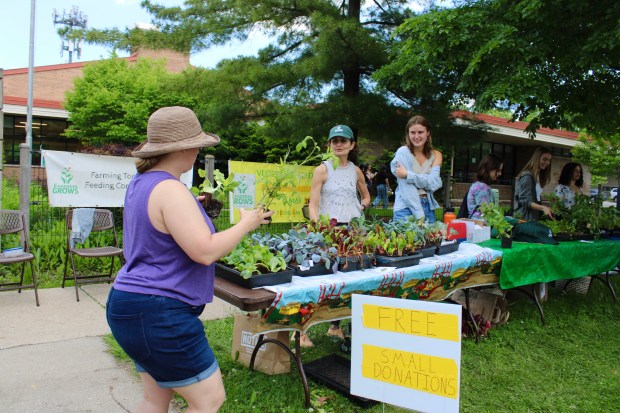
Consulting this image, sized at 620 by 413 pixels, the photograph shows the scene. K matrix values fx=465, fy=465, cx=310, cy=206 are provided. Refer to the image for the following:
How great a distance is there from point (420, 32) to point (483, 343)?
165 inches

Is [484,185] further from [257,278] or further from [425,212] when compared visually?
[257,278]

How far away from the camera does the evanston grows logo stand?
551cm

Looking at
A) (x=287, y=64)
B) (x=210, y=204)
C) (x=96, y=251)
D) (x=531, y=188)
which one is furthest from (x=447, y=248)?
(x=287, y=64)

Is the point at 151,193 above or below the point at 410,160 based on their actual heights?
below

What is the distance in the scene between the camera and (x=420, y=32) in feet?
20.6

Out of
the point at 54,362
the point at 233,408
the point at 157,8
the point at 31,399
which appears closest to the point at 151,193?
the point at 233,408

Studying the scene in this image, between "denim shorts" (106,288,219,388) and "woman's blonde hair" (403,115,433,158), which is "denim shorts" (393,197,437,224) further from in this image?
"denim shorts" (106,288,219,388)

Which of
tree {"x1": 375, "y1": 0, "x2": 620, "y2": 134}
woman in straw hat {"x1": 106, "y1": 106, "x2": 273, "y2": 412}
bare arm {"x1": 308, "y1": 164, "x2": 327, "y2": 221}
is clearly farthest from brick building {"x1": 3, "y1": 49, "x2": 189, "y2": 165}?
woman in straw hat {"x1": 106, "y1": 106, "x2": 273, "y2": 412}

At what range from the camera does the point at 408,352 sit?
2.08 meters

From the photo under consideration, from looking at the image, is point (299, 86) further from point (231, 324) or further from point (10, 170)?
point (10, 170)

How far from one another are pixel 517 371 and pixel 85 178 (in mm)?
5156

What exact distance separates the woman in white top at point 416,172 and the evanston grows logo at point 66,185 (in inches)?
156

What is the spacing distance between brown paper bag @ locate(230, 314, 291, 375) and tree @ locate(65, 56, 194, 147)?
54.1 feet

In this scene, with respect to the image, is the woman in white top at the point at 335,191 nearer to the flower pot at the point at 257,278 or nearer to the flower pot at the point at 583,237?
the flower pot at the point at 257,278
